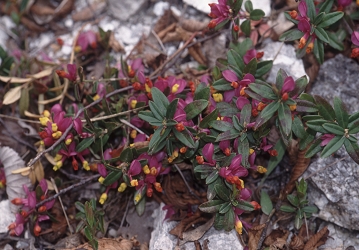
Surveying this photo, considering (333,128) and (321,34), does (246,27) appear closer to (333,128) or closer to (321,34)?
(321,34)

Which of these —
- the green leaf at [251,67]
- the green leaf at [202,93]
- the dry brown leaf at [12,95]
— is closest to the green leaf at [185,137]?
the green leaf at [202,93]

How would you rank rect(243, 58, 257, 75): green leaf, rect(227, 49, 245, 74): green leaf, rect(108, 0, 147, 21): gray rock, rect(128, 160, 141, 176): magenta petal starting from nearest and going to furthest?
rect(128, 160, 141, 176): magenta petal
rect(243, 58, 257, 75): green leaf
rect(227, 49, 245, 74): green leaf
rect(108, 0, 147, 21): gray rock

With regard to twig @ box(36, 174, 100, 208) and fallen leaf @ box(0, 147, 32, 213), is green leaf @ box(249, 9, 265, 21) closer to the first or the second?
twig @ box(36, 174, 100, 208)

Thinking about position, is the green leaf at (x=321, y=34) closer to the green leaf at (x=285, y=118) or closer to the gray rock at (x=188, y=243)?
the green leaf at (x=285, y=118)

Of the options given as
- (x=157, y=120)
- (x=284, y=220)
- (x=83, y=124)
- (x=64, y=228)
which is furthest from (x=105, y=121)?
(x=284, y=220)

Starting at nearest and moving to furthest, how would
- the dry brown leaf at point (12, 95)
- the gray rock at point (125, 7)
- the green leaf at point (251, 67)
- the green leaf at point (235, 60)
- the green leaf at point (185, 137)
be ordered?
the green leaf at point (185, 137)
the green leaf at point (251, 67)
the green leaf at point (235, 60)
the dry brown leaf at point (12, 95)
the gray rock at point (125, 7)

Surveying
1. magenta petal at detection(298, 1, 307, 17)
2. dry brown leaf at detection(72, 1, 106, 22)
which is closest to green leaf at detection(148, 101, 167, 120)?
magenta petal at detection(298, 1, 307, 17)

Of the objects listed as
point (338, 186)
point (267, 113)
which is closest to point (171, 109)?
point (267, 113)
